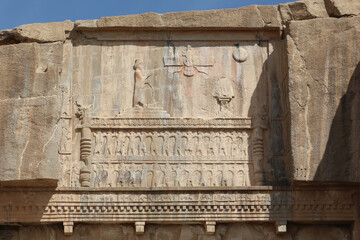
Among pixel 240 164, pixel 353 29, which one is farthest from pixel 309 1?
pixel 240 164

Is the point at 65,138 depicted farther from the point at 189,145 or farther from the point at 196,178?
the point at 196,178

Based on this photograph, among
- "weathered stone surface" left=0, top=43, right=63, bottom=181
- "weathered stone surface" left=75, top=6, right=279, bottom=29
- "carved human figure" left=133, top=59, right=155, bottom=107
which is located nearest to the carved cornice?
"weathered stone surface" left=0, top=43, right=63, bottom=181

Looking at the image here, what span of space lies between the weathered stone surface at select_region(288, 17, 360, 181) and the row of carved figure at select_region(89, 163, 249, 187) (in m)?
1.12

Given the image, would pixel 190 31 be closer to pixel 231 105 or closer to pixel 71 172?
pixel 231 105

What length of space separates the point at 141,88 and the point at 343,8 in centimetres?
328

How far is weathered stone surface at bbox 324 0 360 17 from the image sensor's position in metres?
12.7

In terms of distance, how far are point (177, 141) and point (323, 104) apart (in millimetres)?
2213

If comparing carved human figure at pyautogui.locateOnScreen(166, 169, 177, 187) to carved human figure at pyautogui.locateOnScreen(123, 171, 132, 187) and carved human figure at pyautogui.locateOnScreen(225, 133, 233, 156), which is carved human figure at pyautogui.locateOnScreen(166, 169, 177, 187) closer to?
carved human figure at pyautogui.locateOnScreen(123, 171, 132, 187)

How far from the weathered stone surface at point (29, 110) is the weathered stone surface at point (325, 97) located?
11.2ft

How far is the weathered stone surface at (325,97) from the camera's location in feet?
38.6

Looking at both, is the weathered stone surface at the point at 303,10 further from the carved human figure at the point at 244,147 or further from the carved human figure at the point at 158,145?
the carved human figure at the point at 158,145

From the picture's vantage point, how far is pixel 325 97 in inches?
473

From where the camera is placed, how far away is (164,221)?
12.0 m

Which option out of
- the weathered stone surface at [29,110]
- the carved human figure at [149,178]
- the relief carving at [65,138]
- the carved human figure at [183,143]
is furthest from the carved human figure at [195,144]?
the weathered stone surface at [29,110]
